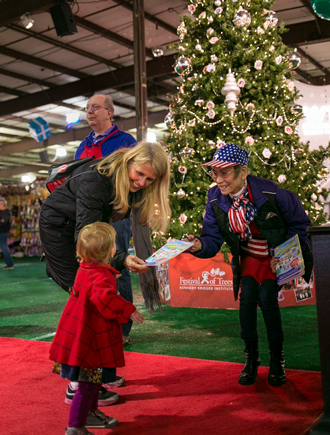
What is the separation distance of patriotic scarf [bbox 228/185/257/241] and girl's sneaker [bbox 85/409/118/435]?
129 cm

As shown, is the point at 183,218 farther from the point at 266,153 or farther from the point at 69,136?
the point at 69,136

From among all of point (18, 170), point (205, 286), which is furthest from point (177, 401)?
point (18, 170)

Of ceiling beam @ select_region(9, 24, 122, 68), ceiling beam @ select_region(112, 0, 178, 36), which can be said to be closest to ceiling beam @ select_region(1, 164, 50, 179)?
ceiling beam @ select_region(9, 24, 122, 68)

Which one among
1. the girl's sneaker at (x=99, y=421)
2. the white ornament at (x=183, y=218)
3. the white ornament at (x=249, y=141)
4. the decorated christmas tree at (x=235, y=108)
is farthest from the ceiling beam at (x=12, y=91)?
the girl's sneaker at (x=99, y=421)

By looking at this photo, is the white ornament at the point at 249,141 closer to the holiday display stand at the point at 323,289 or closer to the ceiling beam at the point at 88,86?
the holiday display stand at the point at 323,289

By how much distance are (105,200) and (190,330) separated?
7.28 ft

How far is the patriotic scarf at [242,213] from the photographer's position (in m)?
2.95

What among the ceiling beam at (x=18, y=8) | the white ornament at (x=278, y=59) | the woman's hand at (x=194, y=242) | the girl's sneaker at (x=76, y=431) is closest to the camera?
the girl's sneaker at (x=76, y=431)

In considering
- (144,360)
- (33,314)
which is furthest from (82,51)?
(144,360)

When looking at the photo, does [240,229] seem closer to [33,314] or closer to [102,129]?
[102,129]

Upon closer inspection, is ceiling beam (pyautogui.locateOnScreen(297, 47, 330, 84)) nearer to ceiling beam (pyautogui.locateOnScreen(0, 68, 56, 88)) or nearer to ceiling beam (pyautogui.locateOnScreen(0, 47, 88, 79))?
ceiling beam (pyautogui.locateOnScreen(0, 47, 88, 79))

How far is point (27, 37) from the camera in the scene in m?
10.8

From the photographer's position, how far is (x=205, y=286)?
561cm

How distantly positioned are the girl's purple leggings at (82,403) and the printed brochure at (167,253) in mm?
616
